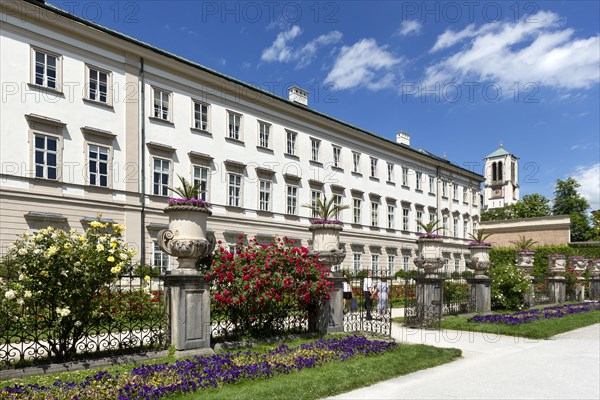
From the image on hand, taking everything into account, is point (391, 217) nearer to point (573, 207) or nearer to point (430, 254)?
point (430, 254)

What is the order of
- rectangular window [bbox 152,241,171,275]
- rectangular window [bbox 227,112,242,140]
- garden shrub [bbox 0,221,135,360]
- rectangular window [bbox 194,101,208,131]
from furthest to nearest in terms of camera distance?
rectangular window [bbox 227,112,242,140], rectangular window [bbox 194,101,208,131], rectangular window [bbox 152,241,171,275], garden shrub [bbox 0,221,135,360]

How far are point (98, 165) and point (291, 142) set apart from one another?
1374 centimetres

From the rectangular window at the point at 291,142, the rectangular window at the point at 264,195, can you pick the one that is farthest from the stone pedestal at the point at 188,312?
the rectangular window at the point at 291,142

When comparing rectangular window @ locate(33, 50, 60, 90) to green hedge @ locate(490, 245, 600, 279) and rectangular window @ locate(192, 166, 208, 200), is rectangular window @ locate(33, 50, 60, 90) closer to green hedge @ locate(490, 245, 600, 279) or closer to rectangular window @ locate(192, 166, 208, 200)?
rectangular window @ locate(192, 166, 208, 200)

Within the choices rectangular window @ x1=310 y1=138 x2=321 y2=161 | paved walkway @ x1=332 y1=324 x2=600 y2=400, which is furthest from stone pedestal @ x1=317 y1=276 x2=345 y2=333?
rectangular window @ x1=310 y1=138 x2=321 y2=161

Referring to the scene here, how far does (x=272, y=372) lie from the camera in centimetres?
726

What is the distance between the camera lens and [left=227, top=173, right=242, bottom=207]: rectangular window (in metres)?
25.9

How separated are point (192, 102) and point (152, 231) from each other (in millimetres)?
7646

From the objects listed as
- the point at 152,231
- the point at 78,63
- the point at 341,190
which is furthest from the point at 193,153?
the point at 341,190

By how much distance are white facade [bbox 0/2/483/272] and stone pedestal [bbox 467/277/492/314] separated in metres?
9.28

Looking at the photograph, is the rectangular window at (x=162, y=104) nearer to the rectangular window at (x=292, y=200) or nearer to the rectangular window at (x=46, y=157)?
the rectangular window at (x=46, y=157)

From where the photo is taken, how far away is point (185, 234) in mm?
8719

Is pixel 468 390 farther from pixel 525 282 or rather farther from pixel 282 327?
pixel 525 282

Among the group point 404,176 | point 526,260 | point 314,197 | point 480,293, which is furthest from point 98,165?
point 404,176
